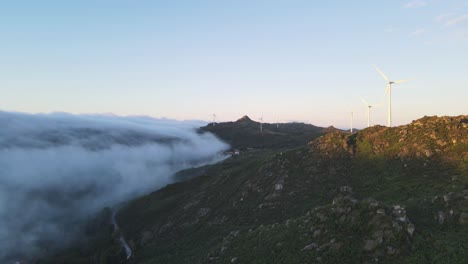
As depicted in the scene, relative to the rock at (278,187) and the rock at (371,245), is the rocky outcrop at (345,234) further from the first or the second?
the rock at (278,187)

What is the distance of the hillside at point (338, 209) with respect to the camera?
147 feet

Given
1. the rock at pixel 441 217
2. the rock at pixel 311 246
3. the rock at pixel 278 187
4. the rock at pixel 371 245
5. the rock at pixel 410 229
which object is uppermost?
the rock at pixel 441 217

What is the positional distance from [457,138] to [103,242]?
128662mm

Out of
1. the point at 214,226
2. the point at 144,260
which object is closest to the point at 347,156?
the point at 214,226

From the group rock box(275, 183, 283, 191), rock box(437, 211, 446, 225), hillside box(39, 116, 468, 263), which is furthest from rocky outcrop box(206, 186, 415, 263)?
rock box(275, 183, 283, 191)

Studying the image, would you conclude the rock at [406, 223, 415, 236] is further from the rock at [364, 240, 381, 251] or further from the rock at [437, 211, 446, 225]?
the rock at [437, 211, 446, 225]

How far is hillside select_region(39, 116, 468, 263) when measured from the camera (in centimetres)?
4472

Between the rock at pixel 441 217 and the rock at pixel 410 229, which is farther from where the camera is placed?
the rock at pixel 441 217

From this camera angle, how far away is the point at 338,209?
5238 cm

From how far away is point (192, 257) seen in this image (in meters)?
73.6

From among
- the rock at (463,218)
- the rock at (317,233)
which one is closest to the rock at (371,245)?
the rock at (317,233)

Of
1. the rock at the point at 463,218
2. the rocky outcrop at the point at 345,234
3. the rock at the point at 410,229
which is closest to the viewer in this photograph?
the rocky outcrop at the point at 345,234

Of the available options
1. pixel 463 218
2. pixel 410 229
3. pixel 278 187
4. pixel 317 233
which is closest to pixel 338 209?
pixel 317 233

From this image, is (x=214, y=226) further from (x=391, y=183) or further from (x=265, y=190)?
(x=391, y=183)
